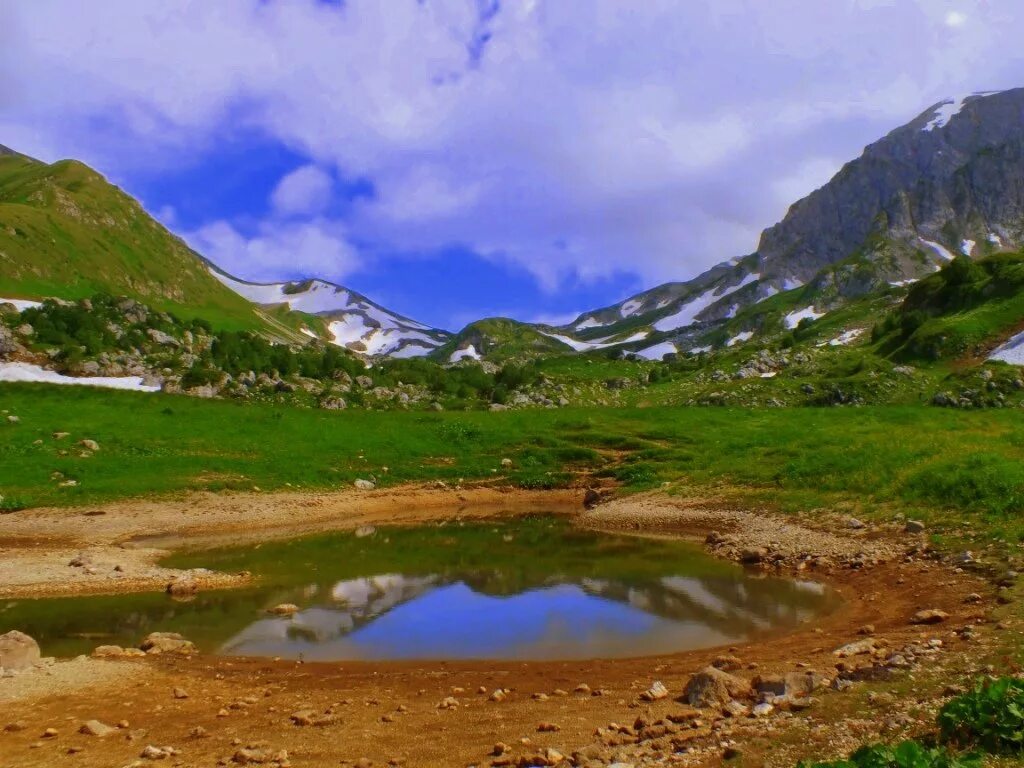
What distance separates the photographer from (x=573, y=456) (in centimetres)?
5341

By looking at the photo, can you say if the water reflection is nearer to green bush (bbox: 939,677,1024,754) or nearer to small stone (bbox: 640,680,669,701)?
small stone (bbox: 640,680,669,701)

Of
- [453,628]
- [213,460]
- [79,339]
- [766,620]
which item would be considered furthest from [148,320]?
[766,620]

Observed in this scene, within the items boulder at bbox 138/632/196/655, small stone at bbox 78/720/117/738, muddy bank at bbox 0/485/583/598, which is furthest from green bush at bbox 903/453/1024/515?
small stone at bbox 78/720/117/738

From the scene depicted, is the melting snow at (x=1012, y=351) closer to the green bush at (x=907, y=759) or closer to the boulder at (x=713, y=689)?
the boulder at (x=713, y=689)

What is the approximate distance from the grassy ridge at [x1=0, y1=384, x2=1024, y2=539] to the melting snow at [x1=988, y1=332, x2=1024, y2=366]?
26275mm

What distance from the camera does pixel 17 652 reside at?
16609mm

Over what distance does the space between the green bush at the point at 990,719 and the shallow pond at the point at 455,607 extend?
1041cm

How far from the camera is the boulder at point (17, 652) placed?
16.4 meters

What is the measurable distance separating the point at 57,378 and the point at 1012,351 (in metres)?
92.1

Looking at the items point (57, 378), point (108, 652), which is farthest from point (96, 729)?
point (57, 378)

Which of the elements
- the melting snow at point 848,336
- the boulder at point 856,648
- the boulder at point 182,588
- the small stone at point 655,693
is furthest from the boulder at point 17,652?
the melting snow at point 848,336

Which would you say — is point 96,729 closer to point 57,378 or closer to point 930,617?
point 930,617

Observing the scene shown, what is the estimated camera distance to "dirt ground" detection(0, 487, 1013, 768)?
10844 millimetres

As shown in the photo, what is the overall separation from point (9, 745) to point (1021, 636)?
1878 cm
